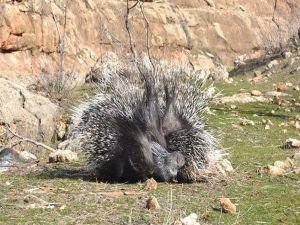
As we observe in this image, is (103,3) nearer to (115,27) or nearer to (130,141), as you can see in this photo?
(115,27)

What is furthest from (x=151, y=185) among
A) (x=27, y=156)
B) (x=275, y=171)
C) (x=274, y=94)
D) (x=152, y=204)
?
(x=274, y=94)

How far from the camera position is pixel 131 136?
5.64 meters

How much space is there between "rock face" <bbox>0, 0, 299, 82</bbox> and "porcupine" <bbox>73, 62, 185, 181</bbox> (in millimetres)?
12146

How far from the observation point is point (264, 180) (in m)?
6.04

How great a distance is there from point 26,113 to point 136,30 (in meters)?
25.1

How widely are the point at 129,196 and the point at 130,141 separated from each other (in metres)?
0.67

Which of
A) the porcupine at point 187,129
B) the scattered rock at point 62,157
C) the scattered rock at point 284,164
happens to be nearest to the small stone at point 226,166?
the porcupine at point 187,129

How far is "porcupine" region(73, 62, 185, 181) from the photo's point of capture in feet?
18.5

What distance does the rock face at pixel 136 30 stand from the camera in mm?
24359

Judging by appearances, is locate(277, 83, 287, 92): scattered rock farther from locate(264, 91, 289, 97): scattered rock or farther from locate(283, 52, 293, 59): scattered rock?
locate(283, 52, 293, 59): scattered rock

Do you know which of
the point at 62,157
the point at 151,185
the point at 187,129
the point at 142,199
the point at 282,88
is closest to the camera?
the point at 142,199

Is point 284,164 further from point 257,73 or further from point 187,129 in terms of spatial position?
point 257,73

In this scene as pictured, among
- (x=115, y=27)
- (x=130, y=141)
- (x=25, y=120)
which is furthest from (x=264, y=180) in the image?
(x=115, y=27)

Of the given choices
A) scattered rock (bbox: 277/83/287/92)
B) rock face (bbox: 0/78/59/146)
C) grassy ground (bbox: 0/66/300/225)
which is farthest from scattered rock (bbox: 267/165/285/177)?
scattered rock (bbox: 277/83/287/92)
